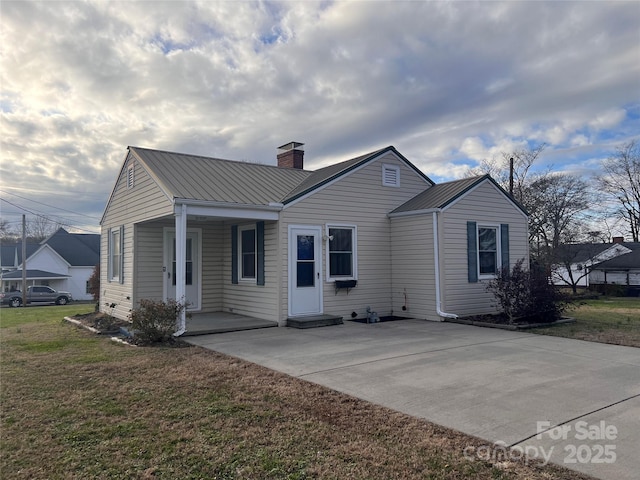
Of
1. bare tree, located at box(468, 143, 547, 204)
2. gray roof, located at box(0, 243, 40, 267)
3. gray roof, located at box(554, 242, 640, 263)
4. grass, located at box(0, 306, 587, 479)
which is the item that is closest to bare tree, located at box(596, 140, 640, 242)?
gray roof, located at box(554, 242, 640, 263)

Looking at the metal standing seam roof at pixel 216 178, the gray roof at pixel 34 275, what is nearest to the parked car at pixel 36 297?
the gray roof at pixel 34 275

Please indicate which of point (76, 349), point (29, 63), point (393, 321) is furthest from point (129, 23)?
point (393, 321)

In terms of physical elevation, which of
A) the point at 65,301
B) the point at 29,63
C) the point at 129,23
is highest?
the point at 129,23

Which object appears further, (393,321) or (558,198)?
(558,198)

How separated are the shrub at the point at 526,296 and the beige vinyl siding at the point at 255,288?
5397mm

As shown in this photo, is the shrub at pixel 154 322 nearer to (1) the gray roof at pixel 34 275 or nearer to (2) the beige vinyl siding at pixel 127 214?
(2) the beige vinyl siding at pixel 127 214

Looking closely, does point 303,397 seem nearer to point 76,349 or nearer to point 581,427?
point 581,427

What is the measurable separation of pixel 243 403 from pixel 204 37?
308 inches

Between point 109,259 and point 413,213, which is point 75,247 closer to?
point 109,259

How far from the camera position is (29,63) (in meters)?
8.90

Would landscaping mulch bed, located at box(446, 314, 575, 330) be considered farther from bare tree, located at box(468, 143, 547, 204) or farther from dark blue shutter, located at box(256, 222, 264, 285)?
bare tree, located at box(468, 143, 547, 204)

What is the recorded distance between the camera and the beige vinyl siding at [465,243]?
36.1 ft

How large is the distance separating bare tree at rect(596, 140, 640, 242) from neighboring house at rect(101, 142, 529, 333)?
90.5ft

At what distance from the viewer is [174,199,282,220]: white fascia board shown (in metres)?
9.09
